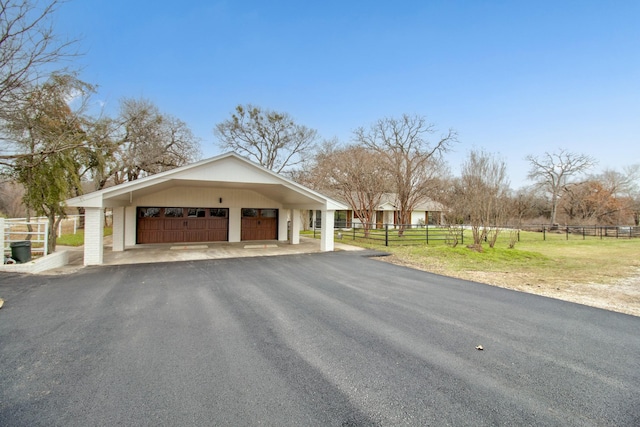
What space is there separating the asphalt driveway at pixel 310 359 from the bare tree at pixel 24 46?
468 cm

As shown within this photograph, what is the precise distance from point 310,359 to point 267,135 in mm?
27012

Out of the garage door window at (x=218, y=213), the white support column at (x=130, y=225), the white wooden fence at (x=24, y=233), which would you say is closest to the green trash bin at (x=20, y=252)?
the white wooden fence at (x=24, y=233)

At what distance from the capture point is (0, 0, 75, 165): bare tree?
6.49m

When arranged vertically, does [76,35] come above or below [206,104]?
below

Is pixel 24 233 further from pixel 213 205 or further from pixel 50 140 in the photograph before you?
pixel 213 205

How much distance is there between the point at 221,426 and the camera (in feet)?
7.10

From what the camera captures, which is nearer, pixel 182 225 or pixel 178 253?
pixel 178 253

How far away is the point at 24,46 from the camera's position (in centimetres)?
672

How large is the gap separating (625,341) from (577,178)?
43.1 m

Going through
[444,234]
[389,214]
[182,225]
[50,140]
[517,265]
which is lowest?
[517,265]

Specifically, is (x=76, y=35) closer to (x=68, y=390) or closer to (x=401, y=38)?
(x=68, y=390)

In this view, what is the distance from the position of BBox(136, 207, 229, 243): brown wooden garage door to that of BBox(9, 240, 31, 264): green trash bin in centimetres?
584

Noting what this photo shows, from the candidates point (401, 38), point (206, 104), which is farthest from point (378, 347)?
point (206, 104)

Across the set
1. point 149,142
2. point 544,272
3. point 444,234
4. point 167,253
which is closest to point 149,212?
point 167,253
